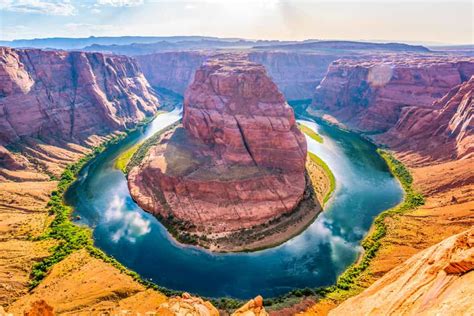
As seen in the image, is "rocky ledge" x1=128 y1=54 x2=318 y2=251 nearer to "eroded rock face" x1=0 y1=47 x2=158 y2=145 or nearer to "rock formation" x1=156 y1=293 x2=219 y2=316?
"rock formation" x1=156 y1=293 x2=219 y2=316

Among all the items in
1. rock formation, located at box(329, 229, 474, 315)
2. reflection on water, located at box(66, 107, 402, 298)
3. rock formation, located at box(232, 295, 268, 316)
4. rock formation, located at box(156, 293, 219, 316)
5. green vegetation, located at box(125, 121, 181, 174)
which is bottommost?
reflection on water, located at box(66, 107, 402, 298)

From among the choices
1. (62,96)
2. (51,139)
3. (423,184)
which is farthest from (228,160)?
(62,96)

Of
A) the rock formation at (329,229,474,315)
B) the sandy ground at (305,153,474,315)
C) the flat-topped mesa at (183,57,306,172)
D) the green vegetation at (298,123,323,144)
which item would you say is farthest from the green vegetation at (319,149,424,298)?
the green vegetation at (298,123,323,144)

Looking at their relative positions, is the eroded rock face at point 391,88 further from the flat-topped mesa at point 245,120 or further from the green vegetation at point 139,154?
the green vegetation at point 139,154

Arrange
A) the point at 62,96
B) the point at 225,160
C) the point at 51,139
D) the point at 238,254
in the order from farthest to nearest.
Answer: the point at 62,96, the point at 51,139, the point at 225,160, the point at 238,254

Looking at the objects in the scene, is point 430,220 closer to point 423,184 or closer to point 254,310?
point 423,184
